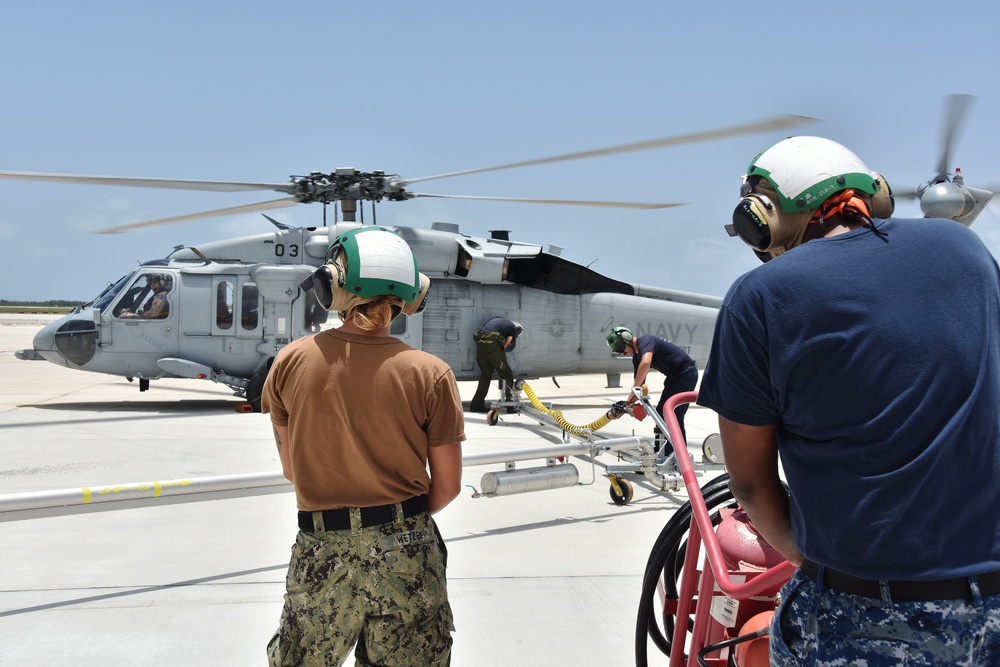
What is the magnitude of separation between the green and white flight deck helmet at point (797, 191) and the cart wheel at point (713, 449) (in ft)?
14.0

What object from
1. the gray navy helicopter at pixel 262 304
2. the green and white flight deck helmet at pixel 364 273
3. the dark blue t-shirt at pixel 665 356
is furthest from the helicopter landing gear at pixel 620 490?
the gray navy helicopter at pixel 262 304

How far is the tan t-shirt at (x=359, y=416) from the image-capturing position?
2.36 m

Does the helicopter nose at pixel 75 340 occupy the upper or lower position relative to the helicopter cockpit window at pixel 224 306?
lower

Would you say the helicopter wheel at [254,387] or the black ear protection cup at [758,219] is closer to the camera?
the black ear protection cup at [758,219]

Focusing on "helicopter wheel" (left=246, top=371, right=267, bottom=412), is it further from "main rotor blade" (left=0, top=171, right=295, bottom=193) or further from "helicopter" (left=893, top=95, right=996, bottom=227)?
"helicopter" (left=893, top=95, right=996, bottom=227)

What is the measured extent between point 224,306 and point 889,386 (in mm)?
11952

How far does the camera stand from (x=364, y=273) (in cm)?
244

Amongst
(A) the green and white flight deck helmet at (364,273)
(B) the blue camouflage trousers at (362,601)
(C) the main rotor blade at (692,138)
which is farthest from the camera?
(C) the main rotor blade at (692,138)

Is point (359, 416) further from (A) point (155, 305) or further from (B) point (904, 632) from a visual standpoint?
(A) point (155, 305)

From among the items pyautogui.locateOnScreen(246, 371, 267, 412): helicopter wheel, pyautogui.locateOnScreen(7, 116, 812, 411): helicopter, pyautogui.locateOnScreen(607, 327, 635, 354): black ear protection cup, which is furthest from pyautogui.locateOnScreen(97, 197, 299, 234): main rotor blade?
pyautogui.locateOnScreen(607, 327, 635, 354): black ear protection cup

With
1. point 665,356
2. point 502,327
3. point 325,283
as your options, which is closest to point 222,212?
point 502,327

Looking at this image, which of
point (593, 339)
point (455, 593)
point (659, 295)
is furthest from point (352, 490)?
point (659, 295)

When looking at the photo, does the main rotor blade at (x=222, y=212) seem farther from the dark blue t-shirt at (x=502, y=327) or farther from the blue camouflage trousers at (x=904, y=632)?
the blue camouflage trousers at (x=904, y=632)

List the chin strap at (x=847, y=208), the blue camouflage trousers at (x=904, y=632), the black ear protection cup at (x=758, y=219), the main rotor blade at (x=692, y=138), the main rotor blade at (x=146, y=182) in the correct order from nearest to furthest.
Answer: the blue camouflage trousers at (x=904, y=632) < the chin strap at (x=847, y=208) < the black ear protection cup at (x=758, y=219) < the main rotor blade at (x=692, y=138) < the main rotor blade at (x=146, y=182)
